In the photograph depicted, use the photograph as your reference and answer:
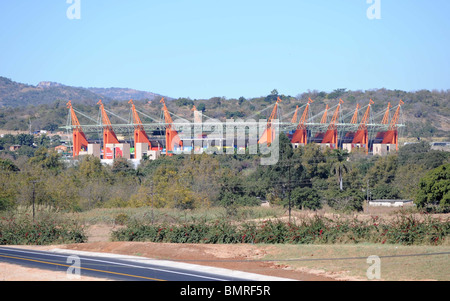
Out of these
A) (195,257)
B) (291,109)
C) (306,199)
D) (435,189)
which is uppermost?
(291,109)

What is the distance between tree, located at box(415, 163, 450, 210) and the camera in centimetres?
3713

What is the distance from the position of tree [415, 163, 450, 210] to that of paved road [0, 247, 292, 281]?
2524cm

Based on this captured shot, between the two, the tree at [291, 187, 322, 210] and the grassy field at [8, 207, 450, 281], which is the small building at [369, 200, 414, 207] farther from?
the grassy field at [8, 207, 450, 281]

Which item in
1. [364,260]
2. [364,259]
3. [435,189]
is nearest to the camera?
[364,260]

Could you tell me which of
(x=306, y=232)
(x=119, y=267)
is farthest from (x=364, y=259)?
(x=119, y=267)

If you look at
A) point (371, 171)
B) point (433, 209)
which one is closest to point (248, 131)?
point (371, 171)

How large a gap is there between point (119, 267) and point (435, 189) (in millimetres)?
27326

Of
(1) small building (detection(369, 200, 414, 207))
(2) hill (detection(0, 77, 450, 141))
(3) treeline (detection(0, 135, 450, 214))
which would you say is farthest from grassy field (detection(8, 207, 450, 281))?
(2) hill (detection(0, 77, 450, 141))

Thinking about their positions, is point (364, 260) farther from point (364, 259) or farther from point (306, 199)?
point (306, 199)

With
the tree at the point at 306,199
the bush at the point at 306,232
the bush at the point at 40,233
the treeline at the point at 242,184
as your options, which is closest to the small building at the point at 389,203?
the treeline at the point at 242,184

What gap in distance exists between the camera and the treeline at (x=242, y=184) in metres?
44.5

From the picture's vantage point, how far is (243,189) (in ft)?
164

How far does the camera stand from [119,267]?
1719 centimetres

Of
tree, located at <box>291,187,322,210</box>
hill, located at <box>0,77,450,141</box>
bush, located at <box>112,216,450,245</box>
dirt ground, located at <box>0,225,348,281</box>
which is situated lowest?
tree, located at <box>291,187,322,210</box>
